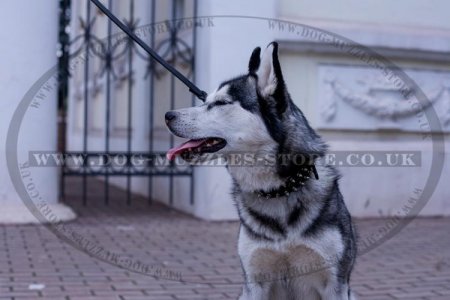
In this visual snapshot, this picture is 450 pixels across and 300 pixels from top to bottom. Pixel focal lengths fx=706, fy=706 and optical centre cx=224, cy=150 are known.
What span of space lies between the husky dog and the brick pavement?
1.62 metres

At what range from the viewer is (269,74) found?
3.66 m

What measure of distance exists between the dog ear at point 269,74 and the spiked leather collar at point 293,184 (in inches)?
18.2

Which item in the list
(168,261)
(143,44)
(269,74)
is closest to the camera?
(269,74)

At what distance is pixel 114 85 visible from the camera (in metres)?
13.2

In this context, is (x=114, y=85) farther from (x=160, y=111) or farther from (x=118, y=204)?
(x=118, y=204)

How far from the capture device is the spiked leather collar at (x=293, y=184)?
376 cm

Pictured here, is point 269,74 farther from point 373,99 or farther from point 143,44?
point 373,99

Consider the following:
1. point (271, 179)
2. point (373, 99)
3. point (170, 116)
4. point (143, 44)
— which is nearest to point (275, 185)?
point (271, 179)

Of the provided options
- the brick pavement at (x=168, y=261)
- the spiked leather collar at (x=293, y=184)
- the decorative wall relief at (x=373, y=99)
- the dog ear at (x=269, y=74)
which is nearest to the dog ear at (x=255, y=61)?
the dog ear at (x=269, y=74)

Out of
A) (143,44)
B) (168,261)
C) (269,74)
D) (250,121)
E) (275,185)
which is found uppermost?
(143,44)

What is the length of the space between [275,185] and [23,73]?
202 inches

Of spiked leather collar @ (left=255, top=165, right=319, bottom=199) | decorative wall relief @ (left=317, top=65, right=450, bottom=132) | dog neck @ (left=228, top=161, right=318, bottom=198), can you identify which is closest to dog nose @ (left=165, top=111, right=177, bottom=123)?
dog neck @ (left=228, top=161, right=318, bottom=198)

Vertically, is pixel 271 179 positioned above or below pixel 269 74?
below

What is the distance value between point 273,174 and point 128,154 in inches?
220
